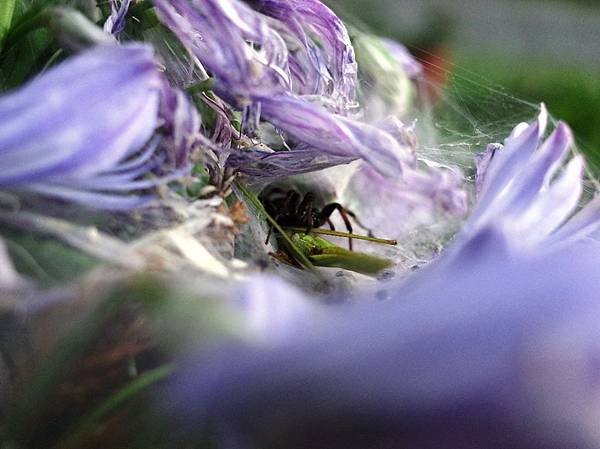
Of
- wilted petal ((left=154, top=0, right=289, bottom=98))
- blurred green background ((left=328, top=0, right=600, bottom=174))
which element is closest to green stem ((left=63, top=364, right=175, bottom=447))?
wilted petal ((left=154, top=0, right=289, bottom=98))

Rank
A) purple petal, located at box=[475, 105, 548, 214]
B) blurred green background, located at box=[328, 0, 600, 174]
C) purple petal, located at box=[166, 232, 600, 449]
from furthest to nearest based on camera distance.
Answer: blurred green background, located at box=[328, 0, 600, 174]
purple petal, located at box=[475, 105, 548, 214]
purple petal, located at box=[166, 232, 600, 449]

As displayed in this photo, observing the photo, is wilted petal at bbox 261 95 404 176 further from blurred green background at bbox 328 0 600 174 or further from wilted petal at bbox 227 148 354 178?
blurred green background at bbox 328 0 600 174

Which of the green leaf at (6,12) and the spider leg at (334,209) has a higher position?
the green leaf at (6,12)

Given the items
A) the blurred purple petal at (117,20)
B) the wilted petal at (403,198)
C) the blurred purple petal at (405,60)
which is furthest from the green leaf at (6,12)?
the blurred purple petal at (405,60)

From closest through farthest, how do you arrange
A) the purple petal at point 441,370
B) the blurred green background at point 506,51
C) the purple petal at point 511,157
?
1. the purple petal at point 441,370
2. the purple petal at point 511,157
3. the blurred green background at point 506,51

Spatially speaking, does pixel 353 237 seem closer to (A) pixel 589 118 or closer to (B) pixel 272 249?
(B) pixel 272 249

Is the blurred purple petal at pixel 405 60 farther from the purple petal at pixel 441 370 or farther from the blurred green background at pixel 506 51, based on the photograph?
the purple petal at pixel 441 370

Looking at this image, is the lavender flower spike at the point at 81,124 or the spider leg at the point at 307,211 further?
the spider leg at the point at 307,211
